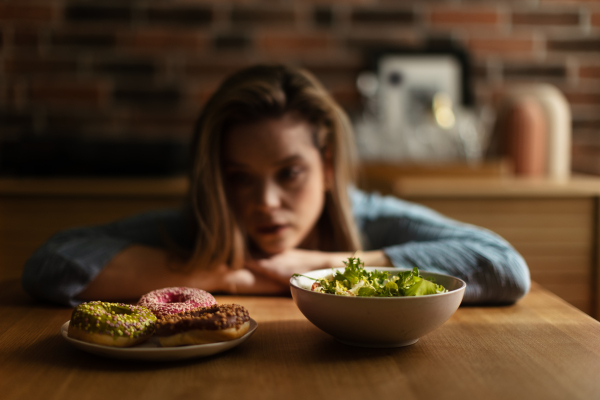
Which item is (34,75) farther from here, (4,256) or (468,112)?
(468,112)

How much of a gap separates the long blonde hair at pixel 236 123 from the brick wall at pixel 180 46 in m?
1.16

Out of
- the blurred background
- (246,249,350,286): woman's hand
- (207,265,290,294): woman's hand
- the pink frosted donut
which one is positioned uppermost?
the blurred background

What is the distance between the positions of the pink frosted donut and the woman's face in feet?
0.97

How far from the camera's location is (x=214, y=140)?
1146mm

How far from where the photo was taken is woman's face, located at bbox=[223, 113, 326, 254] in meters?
1.09

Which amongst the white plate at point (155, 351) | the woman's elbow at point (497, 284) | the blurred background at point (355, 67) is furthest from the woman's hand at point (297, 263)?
the blurred background at point (355, 67)

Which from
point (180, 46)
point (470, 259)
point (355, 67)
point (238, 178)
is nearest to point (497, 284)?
point (470, 259)

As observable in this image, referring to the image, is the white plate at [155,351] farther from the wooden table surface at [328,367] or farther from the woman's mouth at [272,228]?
the woman's mouth at [272,228]

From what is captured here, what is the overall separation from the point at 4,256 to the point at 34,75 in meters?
0.78

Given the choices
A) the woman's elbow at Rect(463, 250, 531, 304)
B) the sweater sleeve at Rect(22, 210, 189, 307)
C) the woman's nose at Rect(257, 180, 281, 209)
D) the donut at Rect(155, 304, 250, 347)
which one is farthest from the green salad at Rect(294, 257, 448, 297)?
the sweater sleeve at Rect(22, 210, 189, 307)

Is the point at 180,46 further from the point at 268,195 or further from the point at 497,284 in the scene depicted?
the point at 497,284

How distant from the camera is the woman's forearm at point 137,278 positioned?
99 cm

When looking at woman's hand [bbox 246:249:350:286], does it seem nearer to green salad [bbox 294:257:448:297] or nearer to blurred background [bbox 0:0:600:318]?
green salad [bbox 294:257:448:297]

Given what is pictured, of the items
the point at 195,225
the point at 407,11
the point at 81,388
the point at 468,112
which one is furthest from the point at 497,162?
the point at 81,388
